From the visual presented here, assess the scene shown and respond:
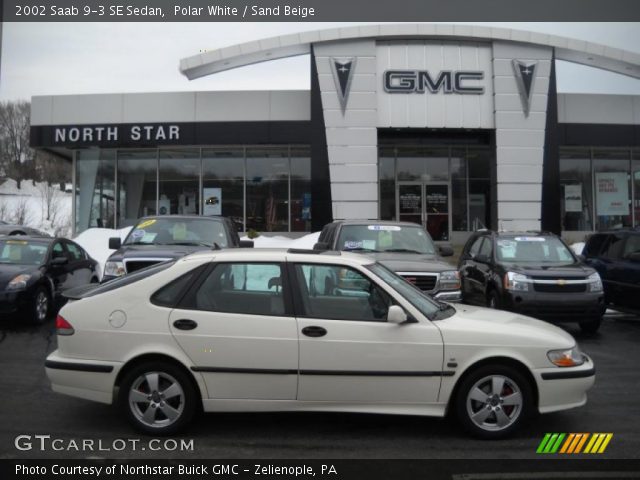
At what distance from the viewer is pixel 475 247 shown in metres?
11.5

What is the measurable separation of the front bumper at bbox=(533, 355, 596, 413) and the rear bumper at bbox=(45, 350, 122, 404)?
333cm

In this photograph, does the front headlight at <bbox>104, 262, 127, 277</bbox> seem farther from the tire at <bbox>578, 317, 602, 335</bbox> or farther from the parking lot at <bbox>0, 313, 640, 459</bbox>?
the tire at <bbox>578, 317, 602, 335</bbox>

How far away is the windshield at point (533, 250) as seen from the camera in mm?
9977

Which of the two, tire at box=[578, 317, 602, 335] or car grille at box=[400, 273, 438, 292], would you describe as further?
tire at box=[578, 317, 602, 335]

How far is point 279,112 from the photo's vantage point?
814 inches

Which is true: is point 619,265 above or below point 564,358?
above

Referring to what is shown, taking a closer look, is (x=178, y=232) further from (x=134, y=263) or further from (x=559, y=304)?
(x=559, y=304)

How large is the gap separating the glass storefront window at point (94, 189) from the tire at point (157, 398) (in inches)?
770

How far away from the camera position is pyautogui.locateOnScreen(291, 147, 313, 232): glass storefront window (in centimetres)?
2225

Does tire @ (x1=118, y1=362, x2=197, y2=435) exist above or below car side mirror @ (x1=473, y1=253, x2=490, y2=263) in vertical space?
below

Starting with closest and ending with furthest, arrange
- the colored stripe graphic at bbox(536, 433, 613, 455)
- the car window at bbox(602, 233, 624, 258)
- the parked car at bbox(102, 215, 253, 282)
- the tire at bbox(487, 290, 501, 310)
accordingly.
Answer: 1. the colored stripe graphic at bbox(536, 433, 613, 455)
2. the parked car at bbox(102, 215, 253, 282)
3. the tire at bbox(487, 290, 501, 310)
4. the car window at bbox(602, 233, 624, 258)

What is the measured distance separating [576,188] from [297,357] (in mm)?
21810

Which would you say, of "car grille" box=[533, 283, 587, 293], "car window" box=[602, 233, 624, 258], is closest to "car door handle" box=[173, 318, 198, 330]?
"car grille" box=[533, 283, 587, 293]

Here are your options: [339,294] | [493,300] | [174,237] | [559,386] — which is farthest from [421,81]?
[559,386]
